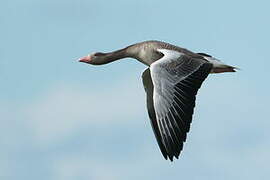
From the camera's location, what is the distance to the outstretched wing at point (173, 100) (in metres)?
19.7

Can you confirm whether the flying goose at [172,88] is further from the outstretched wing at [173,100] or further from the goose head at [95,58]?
the goose head at [95,58]

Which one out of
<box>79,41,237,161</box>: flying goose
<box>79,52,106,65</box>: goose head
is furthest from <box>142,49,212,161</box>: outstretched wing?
<box>79,52,106,65</box>: goose head

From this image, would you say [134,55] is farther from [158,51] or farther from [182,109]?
[182,109]

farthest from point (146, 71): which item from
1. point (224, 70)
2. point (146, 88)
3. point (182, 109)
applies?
point (182, 109)

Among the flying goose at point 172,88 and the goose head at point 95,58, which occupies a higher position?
the flying goose at point 172,88

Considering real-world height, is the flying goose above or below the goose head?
above

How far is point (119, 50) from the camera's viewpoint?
25.5 meters

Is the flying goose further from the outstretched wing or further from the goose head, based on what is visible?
the goose head

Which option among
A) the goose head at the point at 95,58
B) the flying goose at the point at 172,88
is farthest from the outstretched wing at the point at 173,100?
the goose head at the point at 95,58

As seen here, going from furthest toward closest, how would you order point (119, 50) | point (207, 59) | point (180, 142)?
point (119, 50) → point (207, 59) → point (180, 142)

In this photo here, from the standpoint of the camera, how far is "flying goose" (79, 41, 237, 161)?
1973cm

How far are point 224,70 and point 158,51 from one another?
6.19 ft

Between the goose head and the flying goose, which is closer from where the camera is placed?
the flying goose

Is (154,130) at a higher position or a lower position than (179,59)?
lower
